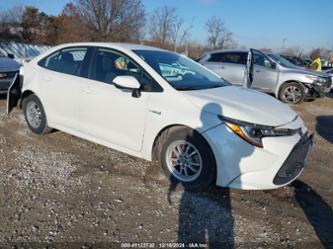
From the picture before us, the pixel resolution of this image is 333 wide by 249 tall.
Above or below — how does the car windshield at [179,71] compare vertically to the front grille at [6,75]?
above

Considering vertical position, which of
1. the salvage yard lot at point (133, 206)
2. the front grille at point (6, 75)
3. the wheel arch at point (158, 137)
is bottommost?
the salvage yard lot at point (133, 206)

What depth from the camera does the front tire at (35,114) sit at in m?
4.86

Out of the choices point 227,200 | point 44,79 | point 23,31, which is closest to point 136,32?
point 23,31

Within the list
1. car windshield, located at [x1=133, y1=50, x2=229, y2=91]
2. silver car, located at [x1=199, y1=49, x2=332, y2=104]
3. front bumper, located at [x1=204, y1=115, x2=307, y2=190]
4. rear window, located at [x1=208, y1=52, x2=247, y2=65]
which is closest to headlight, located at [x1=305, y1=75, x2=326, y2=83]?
silver car, located at [x1=199, y1=49, x2=332, y2=104]

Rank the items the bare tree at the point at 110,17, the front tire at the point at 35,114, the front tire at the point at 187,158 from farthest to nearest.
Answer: the bare tree at the point at 110,17
the front tire at the point at 35,114
the front tire at the point at 187,158

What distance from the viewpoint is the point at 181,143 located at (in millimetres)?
3408

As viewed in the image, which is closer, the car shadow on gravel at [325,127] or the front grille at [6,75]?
the car shadow on gravel at [325,127]

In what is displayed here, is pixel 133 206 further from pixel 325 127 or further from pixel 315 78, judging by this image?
pixel 315 78

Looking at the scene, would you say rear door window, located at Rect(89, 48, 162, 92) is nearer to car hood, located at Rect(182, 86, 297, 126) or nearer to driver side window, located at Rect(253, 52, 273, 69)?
car hood, located at Rect(182, 86, 297, 126)

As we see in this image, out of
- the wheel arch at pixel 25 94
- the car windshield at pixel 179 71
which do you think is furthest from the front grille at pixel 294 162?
the wheel arch at pixel 25 94

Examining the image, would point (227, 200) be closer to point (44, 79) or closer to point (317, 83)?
point (44, 79)

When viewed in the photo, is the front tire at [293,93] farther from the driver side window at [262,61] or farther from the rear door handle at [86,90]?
the rear door handle at [86,90]

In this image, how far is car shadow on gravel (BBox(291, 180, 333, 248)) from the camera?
281cm

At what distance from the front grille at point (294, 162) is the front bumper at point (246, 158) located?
0.14ft
